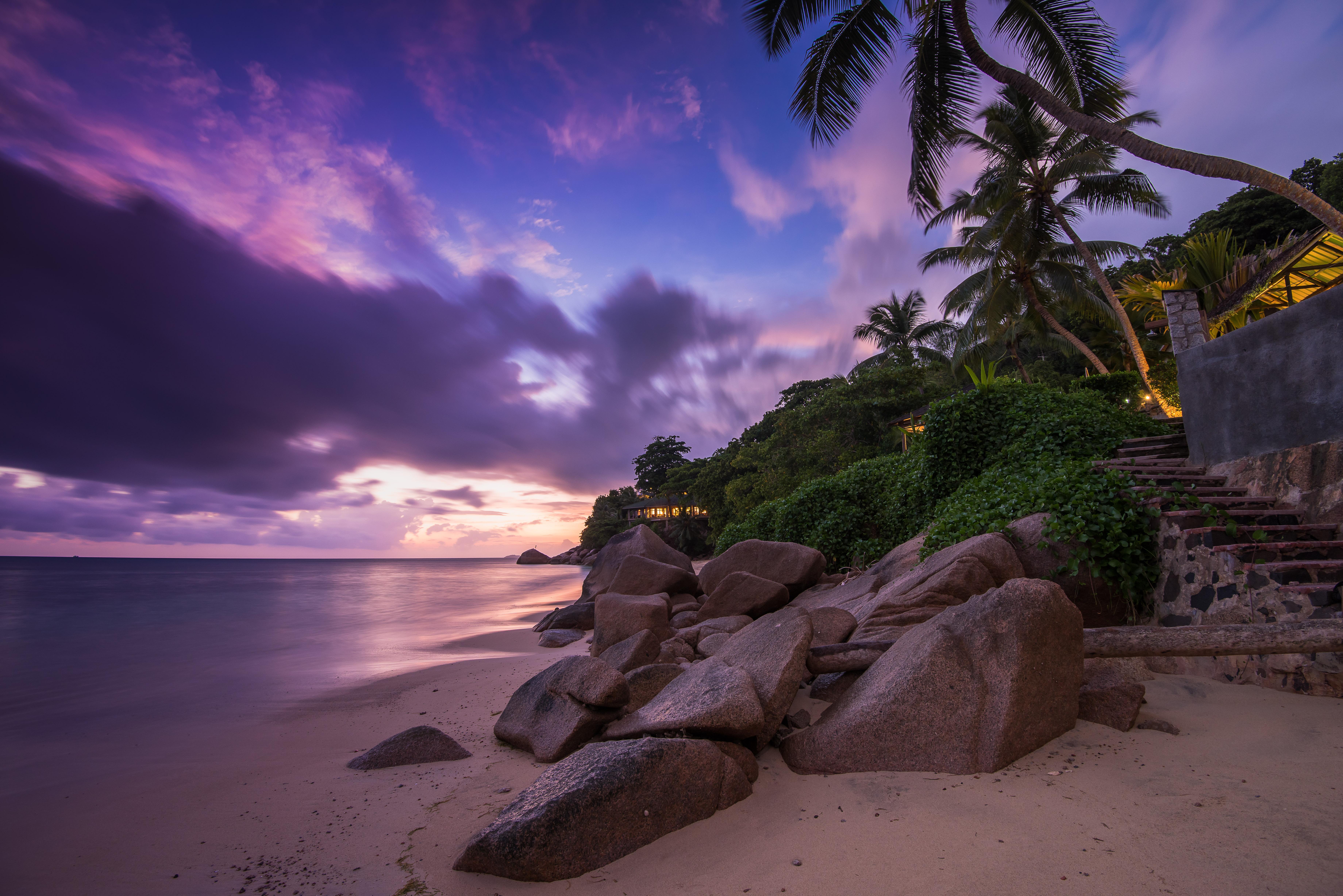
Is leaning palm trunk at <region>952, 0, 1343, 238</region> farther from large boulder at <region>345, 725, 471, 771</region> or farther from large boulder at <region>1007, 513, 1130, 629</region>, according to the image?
large boulder at <region>345, 725, 471, 771</region>

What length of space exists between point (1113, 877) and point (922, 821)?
2.44ft

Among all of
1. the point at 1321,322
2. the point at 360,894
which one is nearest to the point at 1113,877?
the point at 360,894

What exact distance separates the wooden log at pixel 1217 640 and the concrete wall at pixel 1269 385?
9.55ft

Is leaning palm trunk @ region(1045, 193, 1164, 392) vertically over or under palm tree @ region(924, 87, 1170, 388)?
under

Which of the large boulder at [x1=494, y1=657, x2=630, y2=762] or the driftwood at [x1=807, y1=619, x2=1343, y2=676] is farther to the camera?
the large boulder at [x1=494, y1=657, x2=630, y2=762]

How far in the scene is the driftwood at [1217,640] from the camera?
335 centimetres

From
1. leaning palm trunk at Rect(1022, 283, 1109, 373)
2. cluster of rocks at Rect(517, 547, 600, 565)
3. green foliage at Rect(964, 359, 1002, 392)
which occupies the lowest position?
cluster of rocks at Rect(517, 547, 600, 565)

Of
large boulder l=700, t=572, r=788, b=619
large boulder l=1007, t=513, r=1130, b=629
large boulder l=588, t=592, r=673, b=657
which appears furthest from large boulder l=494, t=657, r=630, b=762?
large boulder l=1007, t=513, r=1130, b=629

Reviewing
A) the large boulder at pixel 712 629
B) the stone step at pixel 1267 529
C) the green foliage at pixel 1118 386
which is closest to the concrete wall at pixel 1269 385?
the stone step at pixel 1267 529

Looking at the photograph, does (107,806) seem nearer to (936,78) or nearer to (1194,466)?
(1194,466)

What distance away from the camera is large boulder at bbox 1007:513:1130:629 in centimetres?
525

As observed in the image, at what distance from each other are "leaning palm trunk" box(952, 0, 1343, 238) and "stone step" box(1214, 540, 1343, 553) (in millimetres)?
5337

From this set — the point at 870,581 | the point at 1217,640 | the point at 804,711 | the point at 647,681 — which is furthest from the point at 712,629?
the point at 1217,640

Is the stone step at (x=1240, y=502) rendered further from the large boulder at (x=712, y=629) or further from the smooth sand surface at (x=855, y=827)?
the large boulder at (x=712, y=629)
